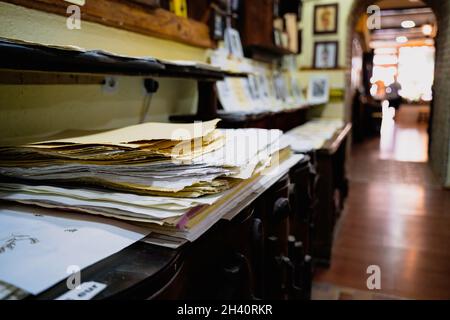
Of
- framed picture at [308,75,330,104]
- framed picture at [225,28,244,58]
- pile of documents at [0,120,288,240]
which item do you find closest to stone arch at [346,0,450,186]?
framed picture at [308,75,330,104]

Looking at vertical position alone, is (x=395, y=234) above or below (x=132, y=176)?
below

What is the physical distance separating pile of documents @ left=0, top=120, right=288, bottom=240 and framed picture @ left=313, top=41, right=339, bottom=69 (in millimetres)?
4110

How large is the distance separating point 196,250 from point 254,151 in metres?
0.31

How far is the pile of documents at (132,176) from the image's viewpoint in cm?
66

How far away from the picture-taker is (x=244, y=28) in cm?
265

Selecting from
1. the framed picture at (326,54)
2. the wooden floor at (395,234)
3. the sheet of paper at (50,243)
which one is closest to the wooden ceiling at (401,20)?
the framed picture at (326,54)

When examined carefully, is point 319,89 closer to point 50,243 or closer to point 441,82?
point 441,82

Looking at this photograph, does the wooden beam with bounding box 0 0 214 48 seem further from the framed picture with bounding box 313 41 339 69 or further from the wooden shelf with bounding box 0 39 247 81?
the framed picture with bounding box 313 41 339 69

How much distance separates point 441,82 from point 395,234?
290 centimetres

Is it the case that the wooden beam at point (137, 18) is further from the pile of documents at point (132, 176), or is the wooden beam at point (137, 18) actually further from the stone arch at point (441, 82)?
the stone arch at point (441, 82)

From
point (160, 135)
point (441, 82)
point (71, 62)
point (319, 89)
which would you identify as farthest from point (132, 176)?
point (441, 82)

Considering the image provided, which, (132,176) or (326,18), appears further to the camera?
(326,18)

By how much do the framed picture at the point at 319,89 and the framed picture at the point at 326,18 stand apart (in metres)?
0.63

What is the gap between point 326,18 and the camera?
4.64 meters
